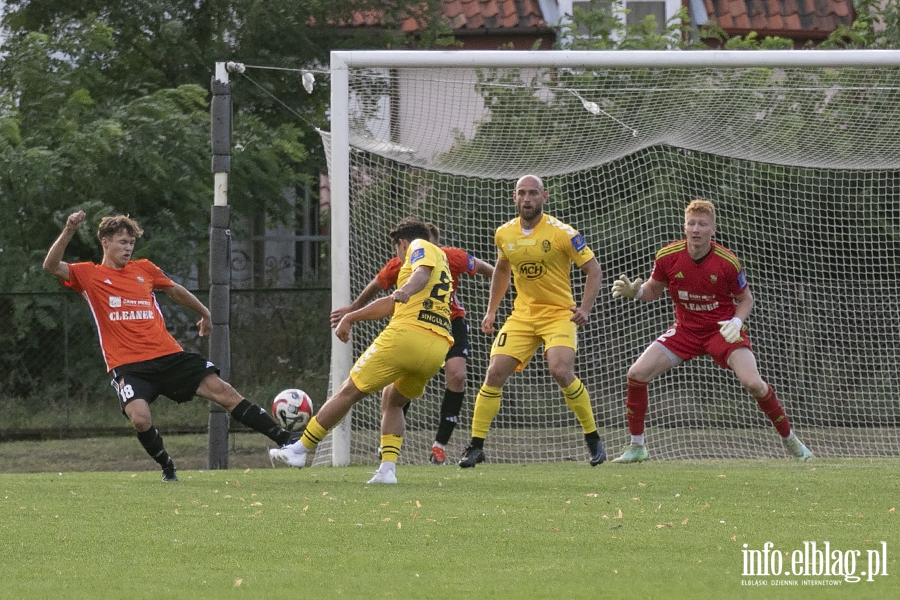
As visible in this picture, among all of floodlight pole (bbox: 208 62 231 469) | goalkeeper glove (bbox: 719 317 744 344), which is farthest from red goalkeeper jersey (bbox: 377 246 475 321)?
goalkeeper glove (bbox: 719 317 744 344)

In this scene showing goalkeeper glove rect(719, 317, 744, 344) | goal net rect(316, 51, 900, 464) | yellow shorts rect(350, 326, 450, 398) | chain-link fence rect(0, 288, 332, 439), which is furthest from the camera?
chain-link fence rect(0, 288, 332, 439)

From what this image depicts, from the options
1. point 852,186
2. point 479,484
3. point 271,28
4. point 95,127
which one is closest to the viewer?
point 479,484

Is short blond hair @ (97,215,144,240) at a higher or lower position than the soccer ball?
higher

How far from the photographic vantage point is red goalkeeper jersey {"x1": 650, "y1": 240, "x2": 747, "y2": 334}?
9102mm

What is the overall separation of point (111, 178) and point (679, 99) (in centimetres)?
667

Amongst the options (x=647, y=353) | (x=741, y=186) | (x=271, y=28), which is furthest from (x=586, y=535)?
(x=271, y=28)

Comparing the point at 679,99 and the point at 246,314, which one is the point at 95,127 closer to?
the point at 246,314

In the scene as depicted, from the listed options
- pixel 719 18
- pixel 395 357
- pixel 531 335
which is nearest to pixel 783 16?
pixel 719 18

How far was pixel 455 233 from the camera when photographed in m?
12.9

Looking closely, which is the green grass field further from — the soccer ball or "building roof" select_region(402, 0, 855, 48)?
"building roof" select_region(402, 0, 855, 48)

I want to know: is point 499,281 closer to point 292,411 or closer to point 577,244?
point 577,244

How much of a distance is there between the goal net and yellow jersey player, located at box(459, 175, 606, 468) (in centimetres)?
196

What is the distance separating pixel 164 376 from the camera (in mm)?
8297

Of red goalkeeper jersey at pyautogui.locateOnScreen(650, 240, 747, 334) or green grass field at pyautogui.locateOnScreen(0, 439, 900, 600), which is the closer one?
green grass field at pyautogui.locateOnScreen(0, 439, 900, 600)
